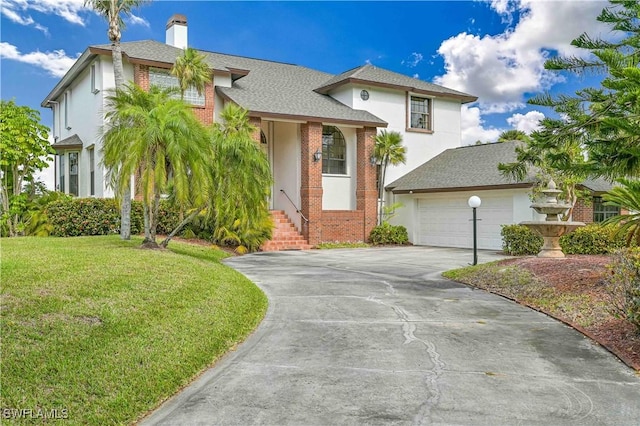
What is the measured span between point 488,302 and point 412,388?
4.57 m

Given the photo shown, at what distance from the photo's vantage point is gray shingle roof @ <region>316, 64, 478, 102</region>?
22900 mm

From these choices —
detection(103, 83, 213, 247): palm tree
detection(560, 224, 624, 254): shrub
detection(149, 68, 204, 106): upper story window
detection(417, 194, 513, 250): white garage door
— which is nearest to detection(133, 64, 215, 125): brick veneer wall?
detection(149, 68, 204, 106): upper story window

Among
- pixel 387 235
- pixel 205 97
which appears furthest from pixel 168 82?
pixel 387 235

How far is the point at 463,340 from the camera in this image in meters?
Answer: 6.11

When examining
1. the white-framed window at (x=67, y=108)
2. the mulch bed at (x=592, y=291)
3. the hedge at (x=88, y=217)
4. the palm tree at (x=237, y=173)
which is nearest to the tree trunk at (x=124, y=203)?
the hedge at (x=88, y=217)

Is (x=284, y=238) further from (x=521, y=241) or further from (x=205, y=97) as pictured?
(x=521, y=241)

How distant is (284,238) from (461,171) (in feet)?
27.3

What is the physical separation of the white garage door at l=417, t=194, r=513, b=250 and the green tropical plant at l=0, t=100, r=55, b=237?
16.1m

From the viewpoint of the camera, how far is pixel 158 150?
35.3 feet

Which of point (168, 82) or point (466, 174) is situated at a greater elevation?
point (168, 82)

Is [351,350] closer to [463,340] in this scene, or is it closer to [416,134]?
[463,340]

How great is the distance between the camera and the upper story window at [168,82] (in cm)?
1878

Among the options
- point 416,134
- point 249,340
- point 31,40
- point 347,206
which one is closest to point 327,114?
point 347,206

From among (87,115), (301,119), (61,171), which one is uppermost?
(87,115)
